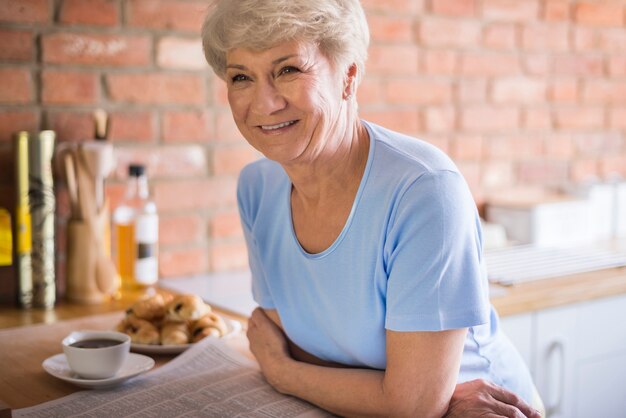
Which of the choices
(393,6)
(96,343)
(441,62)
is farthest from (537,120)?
(96,343)

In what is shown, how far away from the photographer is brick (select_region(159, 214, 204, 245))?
2.08 metres

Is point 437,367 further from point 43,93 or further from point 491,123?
point 491,123

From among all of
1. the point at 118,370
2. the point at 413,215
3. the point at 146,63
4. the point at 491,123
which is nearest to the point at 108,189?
the point at 146,63

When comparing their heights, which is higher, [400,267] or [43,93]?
[43,93]

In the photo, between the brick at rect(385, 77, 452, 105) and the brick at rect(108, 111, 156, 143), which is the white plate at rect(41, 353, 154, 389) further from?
the brick at rect(385, 77, 452, 105)

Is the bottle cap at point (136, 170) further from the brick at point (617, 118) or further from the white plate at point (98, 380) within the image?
the brick at point (617, 118)

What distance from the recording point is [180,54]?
204 cm

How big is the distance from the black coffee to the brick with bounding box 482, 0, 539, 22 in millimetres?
1793

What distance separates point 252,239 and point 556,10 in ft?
5.84

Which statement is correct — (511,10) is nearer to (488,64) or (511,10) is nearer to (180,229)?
(488,64)

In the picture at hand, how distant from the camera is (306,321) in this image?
135 centimetres

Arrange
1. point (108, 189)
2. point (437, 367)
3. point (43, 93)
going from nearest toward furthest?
point (437, 367) → point (43, 93) → point (108, 189)

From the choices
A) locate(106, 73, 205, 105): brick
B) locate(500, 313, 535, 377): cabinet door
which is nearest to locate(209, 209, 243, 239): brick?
locate(106, 73, 205, 105): brick

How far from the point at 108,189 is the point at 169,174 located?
17 centimetres
